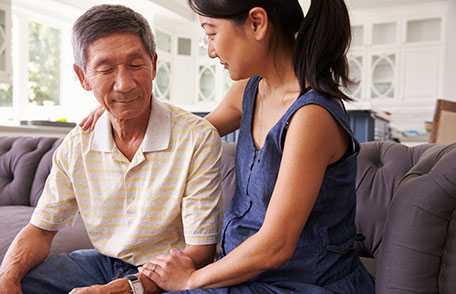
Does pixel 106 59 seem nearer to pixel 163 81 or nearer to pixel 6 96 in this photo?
pixel 6 96

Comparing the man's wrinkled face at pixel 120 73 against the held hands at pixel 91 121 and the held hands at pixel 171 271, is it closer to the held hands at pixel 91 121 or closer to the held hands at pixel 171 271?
the held hands at pixel 91 121

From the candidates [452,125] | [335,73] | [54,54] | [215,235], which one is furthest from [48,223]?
[54,54]

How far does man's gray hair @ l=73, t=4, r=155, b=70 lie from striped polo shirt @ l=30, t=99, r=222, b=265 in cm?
19

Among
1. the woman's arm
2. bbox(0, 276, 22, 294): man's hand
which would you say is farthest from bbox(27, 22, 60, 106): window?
the woman's arm

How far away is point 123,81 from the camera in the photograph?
105 cm

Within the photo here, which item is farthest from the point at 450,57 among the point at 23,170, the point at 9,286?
the point at 9,286

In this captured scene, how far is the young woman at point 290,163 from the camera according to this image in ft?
2.75

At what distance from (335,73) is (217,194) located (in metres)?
0.39

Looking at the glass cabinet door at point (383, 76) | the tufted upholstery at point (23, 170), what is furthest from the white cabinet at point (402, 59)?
the tufted upholstery at point (23, 170)

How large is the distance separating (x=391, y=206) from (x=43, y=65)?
3.94 metres

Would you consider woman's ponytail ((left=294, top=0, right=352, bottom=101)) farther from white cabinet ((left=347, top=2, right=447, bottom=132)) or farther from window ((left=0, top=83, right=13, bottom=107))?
white cabinet ((left=347, top=2, right=447, bottom=132))

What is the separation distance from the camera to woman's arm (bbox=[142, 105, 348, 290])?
0.82 m

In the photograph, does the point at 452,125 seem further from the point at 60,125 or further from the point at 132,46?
the point at 60,125

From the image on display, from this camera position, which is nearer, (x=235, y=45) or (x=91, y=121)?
(x=235, y=45)
